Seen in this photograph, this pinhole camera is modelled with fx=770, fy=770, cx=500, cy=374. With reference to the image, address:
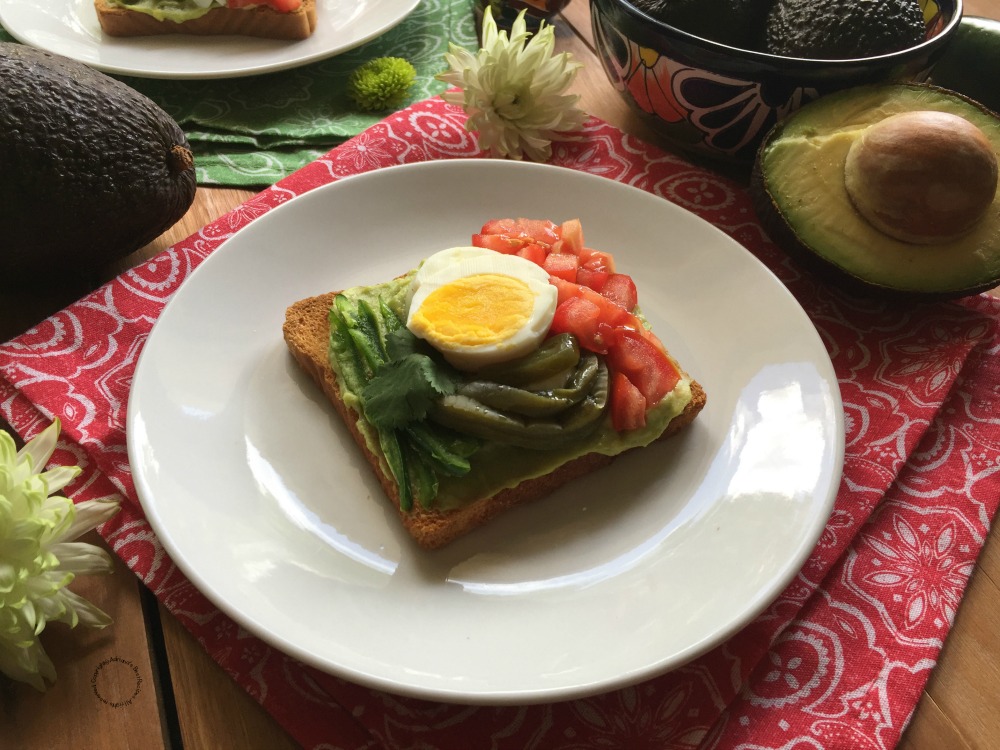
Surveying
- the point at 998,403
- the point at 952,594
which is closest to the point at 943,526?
the point at 952,594

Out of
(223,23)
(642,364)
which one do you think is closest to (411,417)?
(642,364)

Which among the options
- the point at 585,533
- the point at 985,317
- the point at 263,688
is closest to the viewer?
the point at 263,688

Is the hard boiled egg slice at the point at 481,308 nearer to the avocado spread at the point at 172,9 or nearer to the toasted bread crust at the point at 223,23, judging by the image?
the toasted bread crust at the point at 223,23

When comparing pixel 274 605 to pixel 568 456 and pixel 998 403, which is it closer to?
pixel 568 456

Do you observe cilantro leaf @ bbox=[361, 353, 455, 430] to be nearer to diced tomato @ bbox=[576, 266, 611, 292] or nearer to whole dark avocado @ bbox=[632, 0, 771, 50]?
diced tomato @ bbox=[576, 266, 611, 292]

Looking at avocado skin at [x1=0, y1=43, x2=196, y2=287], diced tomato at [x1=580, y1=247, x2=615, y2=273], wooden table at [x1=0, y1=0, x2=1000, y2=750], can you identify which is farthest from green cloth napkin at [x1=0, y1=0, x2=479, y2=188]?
wooden table at [x1=0, y1=0, x2=1000, y2=750]
